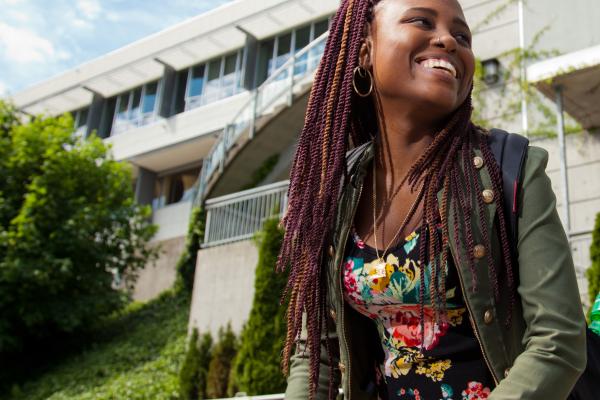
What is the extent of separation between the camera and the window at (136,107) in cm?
2394

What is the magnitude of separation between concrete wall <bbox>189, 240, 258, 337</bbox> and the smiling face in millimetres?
9160

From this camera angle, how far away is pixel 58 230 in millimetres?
14773

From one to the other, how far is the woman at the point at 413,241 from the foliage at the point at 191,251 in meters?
13.1

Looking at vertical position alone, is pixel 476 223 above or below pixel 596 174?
below

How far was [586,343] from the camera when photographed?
166 centimetres

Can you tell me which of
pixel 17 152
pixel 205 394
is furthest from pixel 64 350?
pixel 205 394

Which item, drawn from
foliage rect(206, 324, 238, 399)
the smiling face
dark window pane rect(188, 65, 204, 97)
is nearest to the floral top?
the smiling face

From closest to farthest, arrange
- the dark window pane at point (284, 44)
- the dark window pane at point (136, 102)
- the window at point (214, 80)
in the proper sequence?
the dark window pane at point (284, 44)
the window at point (214, 80)
the dark window pane at point (136, 102)

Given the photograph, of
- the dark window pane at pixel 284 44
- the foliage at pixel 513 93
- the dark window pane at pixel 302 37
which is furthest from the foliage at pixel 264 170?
the dark window pane at pixel 284 44

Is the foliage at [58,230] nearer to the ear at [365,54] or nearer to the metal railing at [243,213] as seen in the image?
the metal railing at [243,213]

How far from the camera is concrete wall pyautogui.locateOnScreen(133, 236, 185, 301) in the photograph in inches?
725

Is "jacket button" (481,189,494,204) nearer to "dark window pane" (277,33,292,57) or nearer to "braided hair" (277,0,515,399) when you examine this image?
"braided hair" (277,0,515,399)

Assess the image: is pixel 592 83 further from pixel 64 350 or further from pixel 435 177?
pixel 64 350

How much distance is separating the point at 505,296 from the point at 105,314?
1436 centimetres
